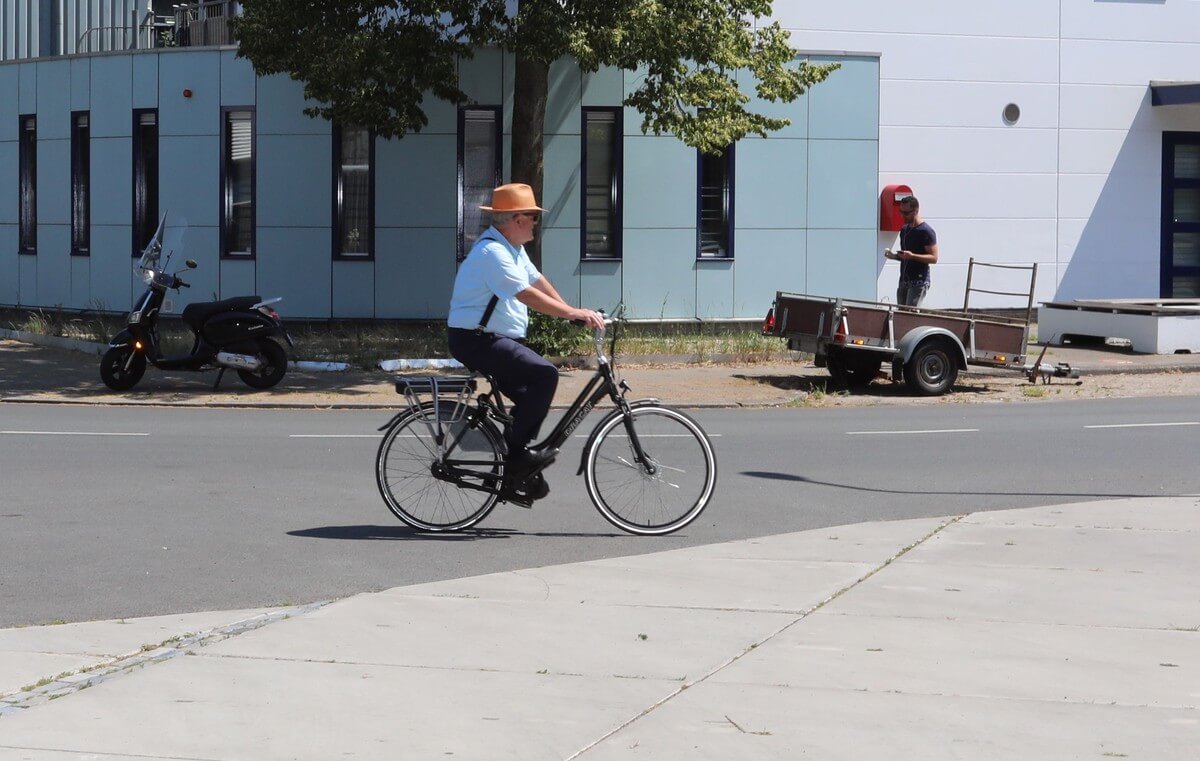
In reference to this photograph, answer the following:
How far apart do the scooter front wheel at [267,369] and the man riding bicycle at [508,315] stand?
31.4 ft

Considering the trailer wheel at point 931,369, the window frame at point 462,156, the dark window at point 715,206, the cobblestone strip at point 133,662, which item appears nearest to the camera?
the cobblestone strip at point 133,662

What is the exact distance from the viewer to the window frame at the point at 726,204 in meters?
25.3

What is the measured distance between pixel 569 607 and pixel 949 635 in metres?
1.63

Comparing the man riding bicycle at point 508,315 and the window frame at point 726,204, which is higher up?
the window frame at point 726,204

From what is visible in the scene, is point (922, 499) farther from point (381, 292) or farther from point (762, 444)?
point (381, 292)

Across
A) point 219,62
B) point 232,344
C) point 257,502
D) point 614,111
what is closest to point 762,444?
point 257,502

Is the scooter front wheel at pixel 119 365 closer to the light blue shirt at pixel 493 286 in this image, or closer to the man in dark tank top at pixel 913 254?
the man in dark tank top at pixel 913 254

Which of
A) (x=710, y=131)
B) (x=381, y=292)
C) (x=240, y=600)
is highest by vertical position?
(x=710, y=131)

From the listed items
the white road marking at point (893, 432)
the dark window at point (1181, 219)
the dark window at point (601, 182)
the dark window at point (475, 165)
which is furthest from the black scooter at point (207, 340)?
the dark window at point (1181, 219)

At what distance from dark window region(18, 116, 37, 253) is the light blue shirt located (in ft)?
70.1

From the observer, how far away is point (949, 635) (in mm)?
6863

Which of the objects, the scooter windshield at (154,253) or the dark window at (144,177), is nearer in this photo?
the scooter windshield at (154,253)

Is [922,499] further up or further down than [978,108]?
further down

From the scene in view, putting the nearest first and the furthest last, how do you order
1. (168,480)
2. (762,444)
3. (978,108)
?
(168,480)
(762,444)
(978,108)
